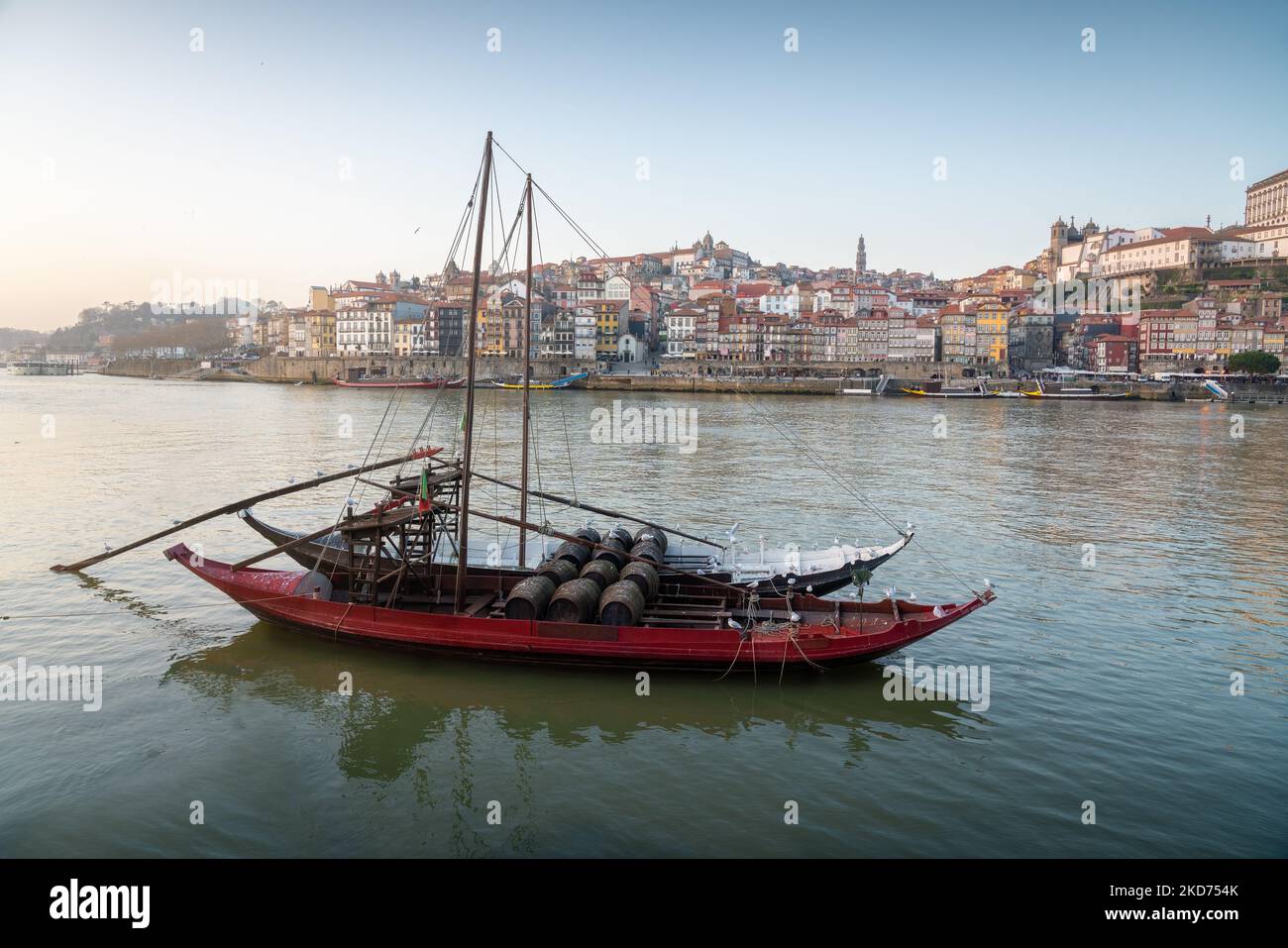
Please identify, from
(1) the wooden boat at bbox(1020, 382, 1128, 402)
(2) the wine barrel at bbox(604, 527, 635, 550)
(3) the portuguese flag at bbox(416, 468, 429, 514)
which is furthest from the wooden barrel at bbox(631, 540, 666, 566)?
(1) the wooden boat at bbox(1020, 382, 1128, 402)

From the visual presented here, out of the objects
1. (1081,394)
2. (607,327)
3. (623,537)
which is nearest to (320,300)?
(607,327)

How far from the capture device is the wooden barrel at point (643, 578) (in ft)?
39.4

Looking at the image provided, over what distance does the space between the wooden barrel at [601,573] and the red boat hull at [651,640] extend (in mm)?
1168

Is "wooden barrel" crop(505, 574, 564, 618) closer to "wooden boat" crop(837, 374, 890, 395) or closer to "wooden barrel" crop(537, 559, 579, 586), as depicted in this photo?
"wooden barrel" crop(537, 559, 579, 586)

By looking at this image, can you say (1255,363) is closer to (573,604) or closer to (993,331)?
(993,331)

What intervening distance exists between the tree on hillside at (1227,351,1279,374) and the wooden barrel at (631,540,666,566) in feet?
284

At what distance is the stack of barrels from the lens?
11.2 meters

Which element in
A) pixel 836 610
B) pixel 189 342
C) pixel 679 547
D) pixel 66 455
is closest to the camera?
pixel 836 610

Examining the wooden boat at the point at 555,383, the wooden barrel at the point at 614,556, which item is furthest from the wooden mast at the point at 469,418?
the wooden boat at the point at 555,383

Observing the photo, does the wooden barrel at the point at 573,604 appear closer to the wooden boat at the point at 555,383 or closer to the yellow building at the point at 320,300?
the wooden boat at the point at 555,383
